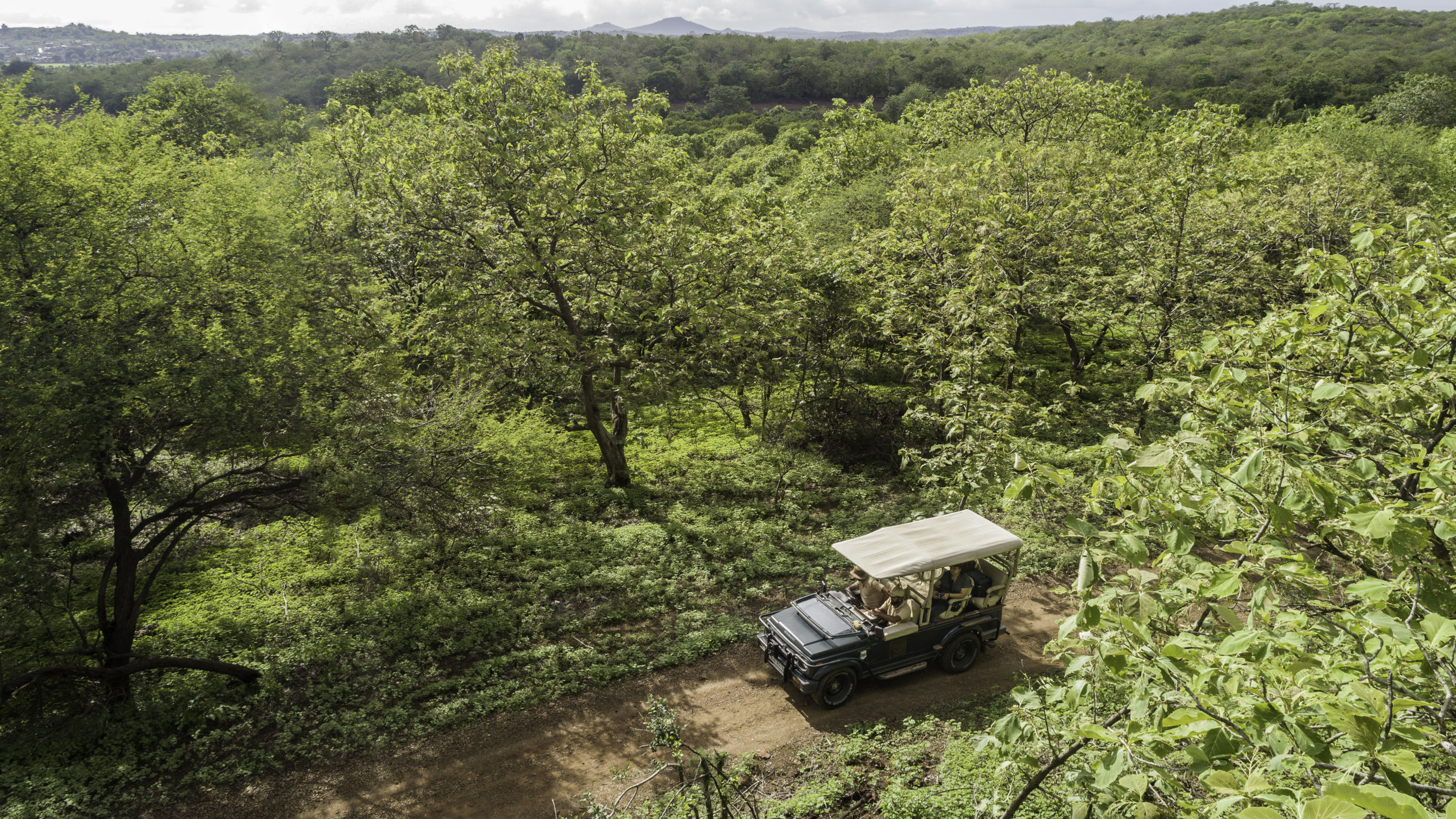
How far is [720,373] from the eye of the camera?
18109mm

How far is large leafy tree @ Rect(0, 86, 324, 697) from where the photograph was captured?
9.70 m

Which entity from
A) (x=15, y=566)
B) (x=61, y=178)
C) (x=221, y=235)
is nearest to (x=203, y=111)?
(x=221, y=235)

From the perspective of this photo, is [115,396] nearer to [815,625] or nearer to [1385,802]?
[815,625]

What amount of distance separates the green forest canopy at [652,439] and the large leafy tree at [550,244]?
0.12 meters

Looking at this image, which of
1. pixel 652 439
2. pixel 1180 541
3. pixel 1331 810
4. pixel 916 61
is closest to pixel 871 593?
pixel 1180 541

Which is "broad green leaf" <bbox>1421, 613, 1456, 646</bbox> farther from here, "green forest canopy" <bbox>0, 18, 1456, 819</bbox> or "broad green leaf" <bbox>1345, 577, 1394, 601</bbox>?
"broad green leaf" <bbox>1345, 577, 1394, 601</bbox>

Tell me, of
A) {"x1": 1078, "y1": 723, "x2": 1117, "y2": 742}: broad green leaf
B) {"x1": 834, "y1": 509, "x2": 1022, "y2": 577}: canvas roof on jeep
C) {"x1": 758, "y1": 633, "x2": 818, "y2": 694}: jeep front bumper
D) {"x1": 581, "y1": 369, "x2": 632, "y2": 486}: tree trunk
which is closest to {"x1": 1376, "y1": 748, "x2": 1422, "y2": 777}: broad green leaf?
{"x1": 1078, "y1": 723, "x2": 1117, "y2": 742}: broad green leaf

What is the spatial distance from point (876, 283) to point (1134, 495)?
16.2 m

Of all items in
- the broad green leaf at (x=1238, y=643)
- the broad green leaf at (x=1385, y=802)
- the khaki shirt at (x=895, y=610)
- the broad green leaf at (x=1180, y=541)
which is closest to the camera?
the broad green leaf at (x=1385, y=802)

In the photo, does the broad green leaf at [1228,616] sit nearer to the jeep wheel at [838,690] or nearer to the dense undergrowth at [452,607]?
the jeep wheel at [838,690]

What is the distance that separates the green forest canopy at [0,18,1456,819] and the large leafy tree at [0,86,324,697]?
0.07 meters

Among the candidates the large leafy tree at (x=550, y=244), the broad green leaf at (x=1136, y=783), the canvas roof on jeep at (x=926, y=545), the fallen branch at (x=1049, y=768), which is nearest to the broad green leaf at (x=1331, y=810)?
the broad green leaf at (x=1136, y=783)

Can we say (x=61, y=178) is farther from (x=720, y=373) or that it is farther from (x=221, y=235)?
(x=720, y=373)

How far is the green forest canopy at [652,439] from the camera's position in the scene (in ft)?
15.0
